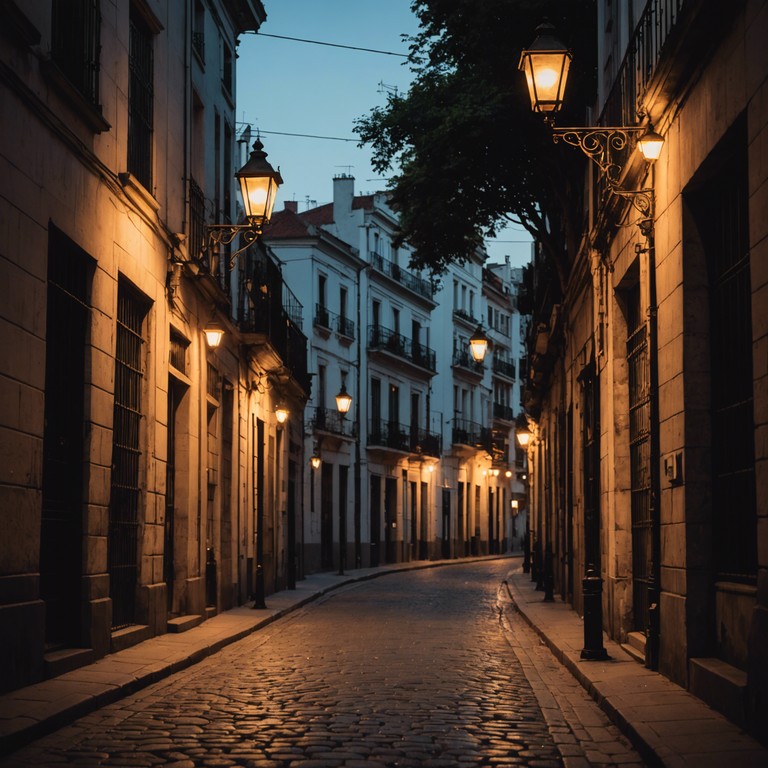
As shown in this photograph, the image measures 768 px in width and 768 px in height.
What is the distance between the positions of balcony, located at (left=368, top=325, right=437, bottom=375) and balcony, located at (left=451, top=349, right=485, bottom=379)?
12.3 ft

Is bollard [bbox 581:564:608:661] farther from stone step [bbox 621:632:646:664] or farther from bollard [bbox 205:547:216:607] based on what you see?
bollard [bbox 205:547:216:607]

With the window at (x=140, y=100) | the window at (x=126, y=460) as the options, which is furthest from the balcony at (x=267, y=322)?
the window at (x=126, y=460)

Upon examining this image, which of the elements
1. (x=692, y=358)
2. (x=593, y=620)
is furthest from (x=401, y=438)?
(x=692, y=358)

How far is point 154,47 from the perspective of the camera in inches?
612

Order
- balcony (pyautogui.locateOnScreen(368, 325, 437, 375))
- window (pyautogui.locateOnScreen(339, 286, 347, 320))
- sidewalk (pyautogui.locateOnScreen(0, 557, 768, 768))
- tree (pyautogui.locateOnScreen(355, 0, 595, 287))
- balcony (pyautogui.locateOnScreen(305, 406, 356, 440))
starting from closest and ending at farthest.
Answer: sidewalk (pyautogui.locateOnScreen(0, 557, 768, 768))
tree (pyautogui.locateOnScreen(355, 0, 595, 287))
balcony (pyautogui.locateOnScreen(305, 406, 356, 440))
window (pyautogui.locateOnScreen(339, 286, 347, 320))
balcony (pyautogui.locateOnScreen(368, 325, 437, 375))

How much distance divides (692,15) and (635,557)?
6.66 metres

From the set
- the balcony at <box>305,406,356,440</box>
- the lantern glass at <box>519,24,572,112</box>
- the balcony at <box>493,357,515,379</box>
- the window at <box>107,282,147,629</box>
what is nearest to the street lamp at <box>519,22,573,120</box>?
the lantern glass at <box>519,24,572,112</box>

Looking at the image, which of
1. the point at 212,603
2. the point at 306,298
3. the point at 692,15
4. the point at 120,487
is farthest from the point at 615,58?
the point at 306,298

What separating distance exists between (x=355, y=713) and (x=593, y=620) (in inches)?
142

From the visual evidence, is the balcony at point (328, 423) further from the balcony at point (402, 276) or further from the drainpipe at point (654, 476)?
the drainpipe at point (654, 476)

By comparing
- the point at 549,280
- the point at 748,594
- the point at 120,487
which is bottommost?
the point at 748,594

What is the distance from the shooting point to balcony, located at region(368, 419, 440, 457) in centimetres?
4609

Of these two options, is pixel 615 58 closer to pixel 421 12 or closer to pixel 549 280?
pixel 421 12

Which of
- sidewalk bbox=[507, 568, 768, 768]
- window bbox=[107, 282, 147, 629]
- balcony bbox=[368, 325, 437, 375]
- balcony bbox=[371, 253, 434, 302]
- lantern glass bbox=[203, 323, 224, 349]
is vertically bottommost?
sidewalk bbox=[507, 568, 768, 768]
